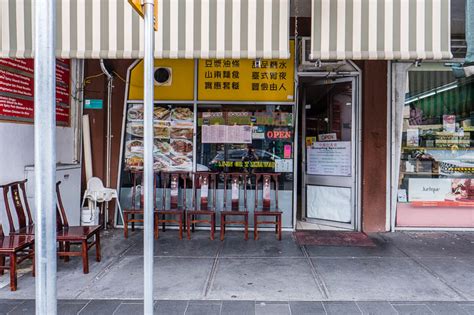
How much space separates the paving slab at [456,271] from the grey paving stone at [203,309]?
8.19 ft

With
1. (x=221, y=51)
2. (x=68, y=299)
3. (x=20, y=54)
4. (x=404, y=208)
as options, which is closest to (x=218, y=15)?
(x=221, y=51)

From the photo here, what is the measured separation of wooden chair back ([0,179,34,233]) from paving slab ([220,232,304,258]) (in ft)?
8.24

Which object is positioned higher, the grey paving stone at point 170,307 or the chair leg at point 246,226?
the chair leg at point 246,226

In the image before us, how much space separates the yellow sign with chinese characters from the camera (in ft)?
22.1

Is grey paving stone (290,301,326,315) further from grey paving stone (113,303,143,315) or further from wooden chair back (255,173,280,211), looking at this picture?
wooden chair back (255,173,280,211)

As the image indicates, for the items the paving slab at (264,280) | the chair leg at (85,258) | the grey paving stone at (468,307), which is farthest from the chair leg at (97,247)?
the grey paving stone at (468,307)

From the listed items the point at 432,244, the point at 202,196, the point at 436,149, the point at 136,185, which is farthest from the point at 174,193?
the point at 436,149

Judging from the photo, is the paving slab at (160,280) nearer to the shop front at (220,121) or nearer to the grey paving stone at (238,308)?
the grey paving stone at (238,308)

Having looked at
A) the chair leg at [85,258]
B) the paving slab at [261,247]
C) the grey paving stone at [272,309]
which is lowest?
the grey paving stone at [272,309]

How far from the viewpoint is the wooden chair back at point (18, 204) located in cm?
454

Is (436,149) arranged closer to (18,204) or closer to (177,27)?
(177,27)

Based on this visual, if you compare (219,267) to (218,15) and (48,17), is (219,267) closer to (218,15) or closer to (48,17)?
(218,15)

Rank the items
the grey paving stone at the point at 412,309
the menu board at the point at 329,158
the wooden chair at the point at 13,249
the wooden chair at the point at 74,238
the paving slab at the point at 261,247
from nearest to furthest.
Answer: the grey paving stone at the point at 412,309 → the wooden chair at the point at 13,249 → the wooden chair at the point at 74,238 → the paving slab at the point at 261,247 → the menu board at the point at 329,158

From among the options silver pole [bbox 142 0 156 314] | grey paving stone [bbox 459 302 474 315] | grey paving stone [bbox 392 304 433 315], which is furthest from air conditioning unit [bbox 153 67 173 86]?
grey paving stone [bbox 459 302 474 315]
